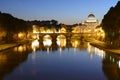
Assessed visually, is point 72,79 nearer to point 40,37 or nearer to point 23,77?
point 23,77

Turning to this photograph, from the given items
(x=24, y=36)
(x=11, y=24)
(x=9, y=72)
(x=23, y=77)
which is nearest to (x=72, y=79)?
(x=23, y=77)

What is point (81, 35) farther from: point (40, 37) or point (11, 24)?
point (11, 24)

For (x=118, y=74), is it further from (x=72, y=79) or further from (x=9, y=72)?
(x=9, y=72)

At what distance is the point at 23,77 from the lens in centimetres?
3086

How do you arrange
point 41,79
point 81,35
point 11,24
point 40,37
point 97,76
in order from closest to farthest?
point 41,79, point 97,76, point 11,24, point 40,37, point 81,35

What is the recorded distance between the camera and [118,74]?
1261 inches

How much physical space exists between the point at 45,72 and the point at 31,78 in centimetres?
451

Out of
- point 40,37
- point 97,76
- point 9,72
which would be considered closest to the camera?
point 97,76

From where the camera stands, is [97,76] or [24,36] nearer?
[97,76]

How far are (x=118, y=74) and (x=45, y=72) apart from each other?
726cm

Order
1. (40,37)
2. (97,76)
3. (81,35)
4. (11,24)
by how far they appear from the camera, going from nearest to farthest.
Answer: (97,76) < (11,24) < (40,37) < (81,35)

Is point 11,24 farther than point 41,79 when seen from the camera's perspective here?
Yes

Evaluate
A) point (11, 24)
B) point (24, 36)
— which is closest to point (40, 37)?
point (24, 36)

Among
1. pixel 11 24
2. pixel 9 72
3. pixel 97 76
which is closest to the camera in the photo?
pixel 97 76
